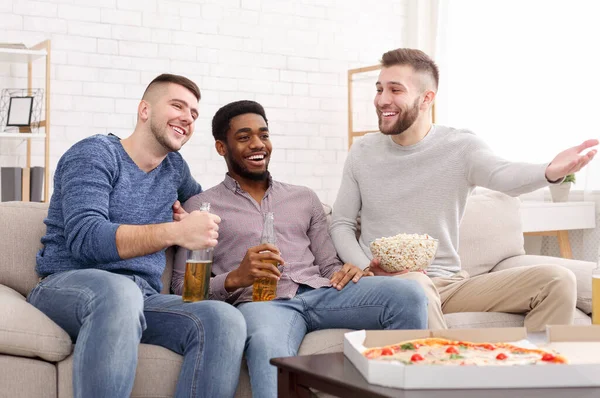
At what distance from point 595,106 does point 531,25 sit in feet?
2.37

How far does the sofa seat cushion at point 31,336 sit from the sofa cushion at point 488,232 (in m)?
1.55

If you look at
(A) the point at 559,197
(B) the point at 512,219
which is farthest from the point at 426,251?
(A) the point at 559,197

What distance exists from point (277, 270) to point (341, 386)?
98 cm

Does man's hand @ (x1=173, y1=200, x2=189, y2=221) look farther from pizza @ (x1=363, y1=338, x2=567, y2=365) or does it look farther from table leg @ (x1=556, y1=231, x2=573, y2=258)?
table leg @ (x1=556, y1=231, x2=573, y2=258)

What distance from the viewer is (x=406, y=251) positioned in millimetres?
2570

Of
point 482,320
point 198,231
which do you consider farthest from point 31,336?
point 482,320

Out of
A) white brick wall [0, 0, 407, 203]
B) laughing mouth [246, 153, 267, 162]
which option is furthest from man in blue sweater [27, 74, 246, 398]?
white brick wall [0, 0, 407, 203]

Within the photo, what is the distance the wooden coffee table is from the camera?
138 cm

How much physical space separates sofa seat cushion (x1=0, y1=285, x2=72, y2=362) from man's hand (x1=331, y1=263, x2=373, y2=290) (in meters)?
0.83

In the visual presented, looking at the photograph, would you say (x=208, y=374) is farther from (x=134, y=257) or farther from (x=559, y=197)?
(x=559, y=197)

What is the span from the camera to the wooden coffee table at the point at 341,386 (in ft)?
4.54

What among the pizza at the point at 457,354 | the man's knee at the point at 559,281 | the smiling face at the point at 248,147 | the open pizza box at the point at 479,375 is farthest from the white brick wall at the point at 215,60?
the open pizza box at the point at 479,375

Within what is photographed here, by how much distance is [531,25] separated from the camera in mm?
4918

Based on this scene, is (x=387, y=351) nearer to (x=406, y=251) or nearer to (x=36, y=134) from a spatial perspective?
(x=406, y=251)
